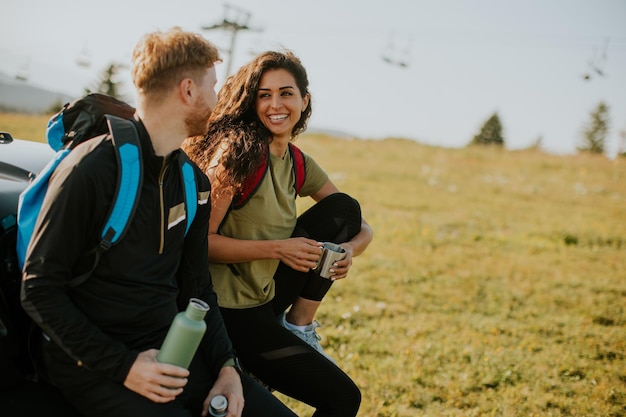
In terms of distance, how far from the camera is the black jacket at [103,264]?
1.71 meters

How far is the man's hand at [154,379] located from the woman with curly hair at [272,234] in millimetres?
996

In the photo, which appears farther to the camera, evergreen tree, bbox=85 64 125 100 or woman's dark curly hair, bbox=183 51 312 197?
evergreen tree, bbox=85 64 125 100

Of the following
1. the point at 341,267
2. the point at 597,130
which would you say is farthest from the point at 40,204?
the point at 597,130

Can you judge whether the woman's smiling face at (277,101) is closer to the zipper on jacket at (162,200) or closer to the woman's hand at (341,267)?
the woman's hand at (341,267)

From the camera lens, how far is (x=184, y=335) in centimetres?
177

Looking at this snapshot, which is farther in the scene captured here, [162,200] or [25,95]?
[25,95]

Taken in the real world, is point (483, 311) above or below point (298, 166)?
below

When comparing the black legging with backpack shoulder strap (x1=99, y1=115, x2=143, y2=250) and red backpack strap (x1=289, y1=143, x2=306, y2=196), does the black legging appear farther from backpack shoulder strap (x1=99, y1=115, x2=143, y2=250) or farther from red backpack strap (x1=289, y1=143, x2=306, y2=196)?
backpack shoulder strap (x1=99, y1=115, x2=143, y2=250)

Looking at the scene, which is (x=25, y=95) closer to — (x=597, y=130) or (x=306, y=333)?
(x=597, y=130)

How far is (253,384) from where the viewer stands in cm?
244

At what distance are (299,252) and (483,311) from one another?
13.8 feet

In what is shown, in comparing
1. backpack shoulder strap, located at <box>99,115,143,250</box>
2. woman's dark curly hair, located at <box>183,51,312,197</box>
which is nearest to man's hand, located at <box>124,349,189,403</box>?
backpack shoulder strap, located at <box>99,115,143,250</box>

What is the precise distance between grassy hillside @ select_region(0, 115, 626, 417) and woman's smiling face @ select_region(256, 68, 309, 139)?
216cm

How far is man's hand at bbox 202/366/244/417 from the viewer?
218 centimetres
